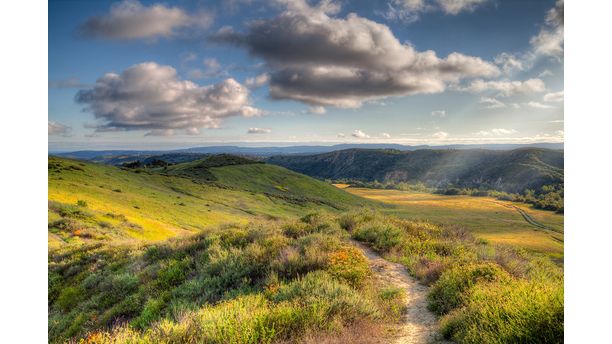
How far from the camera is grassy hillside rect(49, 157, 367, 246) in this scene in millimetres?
29581

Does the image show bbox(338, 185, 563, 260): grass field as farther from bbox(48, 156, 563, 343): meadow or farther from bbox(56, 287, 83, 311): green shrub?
bbox(56, 287, 83, 311): green shrub

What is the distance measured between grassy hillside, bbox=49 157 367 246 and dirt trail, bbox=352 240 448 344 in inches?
633

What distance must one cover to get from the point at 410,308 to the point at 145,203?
52.8 meters

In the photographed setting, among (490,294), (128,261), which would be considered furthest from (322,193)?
(490,294)

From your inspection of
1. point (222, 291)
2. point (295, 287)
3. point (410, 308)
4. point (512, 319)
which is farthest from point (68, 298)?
point (512, 319)

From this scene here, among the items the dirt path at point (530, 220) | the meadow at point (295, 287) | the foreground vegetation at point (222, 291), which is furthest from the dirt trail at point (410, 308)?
the dirt path at point (530, 220)

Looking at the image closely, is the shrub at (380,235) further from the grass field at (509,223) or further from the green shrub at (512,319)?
the grass field at (509,223)

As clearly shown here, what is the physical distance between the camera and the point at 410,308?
7105mm

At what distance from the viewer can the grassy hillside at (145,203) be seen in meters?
29.6

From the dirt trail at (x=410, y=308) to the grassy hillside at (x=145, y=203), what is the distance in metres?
16.1

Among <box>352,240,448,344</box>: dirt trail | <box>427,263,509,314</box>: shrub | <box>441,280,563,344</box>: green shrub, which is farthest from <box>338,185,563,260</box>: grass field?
<box>441,280,563,344</box>: green shrub
